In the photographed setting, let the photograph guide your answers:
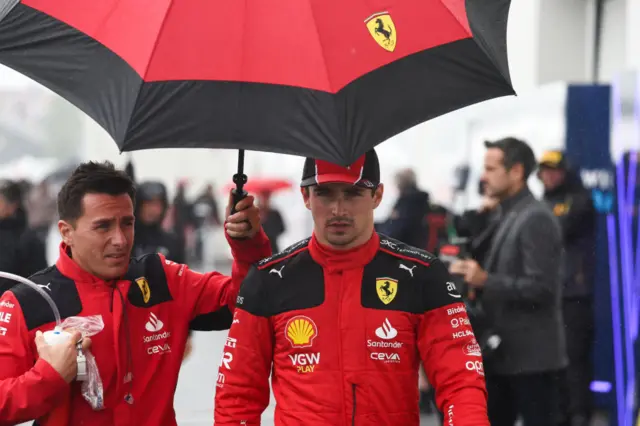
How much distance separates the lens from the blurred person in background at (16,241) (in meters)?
7.65

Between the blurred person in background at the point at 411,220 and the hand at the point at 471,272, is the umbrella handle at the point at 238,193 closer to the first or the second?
the hand at the point at 471,272

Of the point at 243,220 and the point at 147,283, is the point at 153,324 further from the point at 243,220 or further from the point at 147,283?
the point at 243,220

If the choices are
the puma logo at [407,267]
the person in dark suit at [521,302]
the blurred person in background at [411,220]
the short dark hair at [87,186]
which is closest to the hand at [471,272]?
the person in dark suit at [521,302]

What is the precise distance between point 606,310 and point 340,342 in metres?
4.84

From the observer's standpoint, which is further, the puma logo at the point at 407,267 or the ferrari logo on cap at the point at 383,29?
the puma logo at the point at 407,267

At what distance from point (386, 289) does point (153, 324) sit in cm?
84

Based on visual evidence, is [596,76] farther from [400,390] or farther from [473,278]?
[400,390]

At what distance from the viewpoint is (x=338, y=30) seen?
9.71ft

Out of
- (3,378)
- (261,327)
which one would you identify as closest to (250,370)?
(261,327)

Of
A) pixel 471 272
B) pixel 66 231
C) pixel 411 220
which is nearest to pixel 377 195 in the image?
pixel 66 231

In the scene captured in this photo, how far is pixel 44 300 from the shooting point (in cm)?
347

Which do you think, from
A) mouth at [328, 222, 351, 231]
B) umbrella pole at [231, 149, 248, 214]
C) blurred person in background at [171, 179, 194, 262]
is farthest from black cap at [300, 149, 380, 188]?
blurred person in background at [171, 179, 194, 262]

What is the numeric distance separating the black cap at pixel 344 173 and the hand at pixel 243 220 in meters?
0.25

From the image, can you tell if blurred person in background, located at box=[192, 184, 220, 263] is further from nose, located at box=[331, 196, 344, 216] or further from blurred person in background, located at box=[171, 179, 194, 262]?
nose, located at box=[331, 196, 344, 216]
